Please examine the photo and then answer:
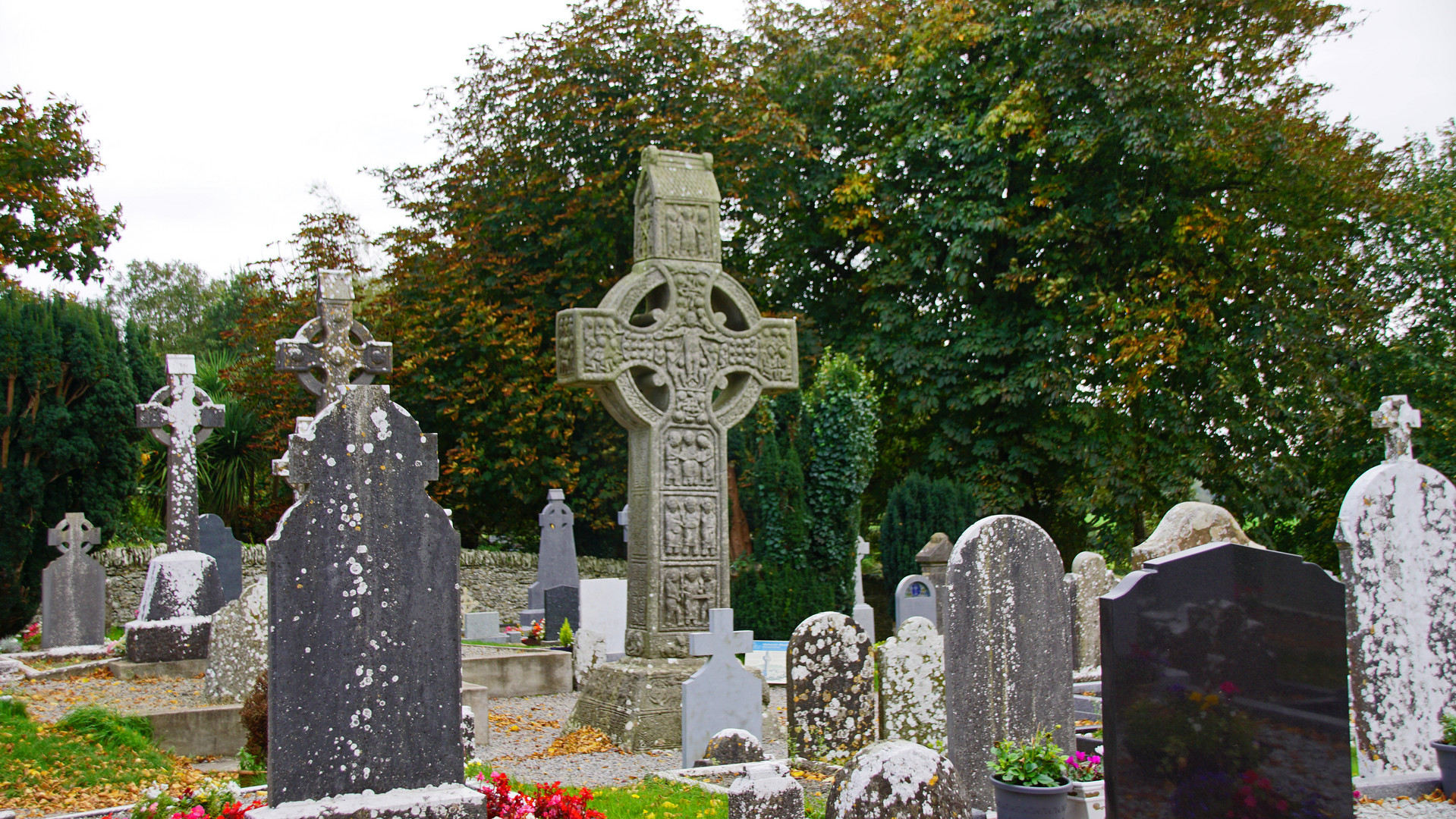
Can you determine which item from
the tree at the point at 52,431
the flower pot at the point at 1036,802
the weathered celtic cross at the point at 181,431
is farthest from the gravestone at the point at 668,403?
the tree at the point at 52,431

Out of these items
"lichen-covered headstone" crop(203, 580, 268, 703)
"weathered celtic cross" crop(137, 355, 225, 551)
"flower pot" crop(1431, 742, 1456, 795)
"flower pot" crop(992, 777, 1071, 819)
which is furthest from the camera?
"weathered celtic cross" crop(137, 355, 225, 551)

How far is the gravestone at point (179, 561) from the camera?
10781 millimetres

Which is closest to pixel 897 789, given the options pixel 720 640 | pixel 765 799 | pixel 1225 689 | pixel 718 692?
pixel 765 799

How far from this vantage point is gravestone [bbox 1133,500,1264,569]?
909cm

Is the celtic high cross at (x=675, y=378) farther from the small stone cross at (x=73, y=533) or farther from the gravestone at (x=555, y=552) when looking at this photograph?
the small stone cross at (x=73, y=533)

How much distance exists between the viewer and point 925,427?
21.0m

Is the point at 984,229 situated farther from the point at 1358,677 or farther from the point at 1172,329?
the point at 1358,677

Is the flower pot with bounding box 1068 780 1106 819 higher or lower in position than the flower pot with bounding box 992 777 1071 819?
lower

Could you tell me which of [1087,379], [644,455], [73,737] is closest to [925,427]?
[1087,379]

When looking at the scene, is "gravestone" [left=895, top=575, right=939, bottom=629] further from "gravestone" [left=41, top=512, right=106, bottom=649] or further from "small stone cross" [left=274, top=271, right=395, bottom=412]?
"gravestone" [left=41, top=512, right=106, bottom=649]

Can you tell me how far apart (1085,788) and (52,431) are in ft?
44.1

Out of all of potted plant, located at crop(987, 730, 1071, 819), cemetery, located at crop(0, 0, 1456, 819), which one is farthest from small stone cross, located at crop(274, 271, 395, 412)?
potted plant, located at crop(987, 730, 1071, 819)

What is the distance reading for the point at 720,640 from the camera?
813cm

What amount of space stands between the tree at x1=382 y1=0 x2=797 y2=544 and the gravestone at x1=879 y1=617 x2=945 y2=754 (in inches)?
454
